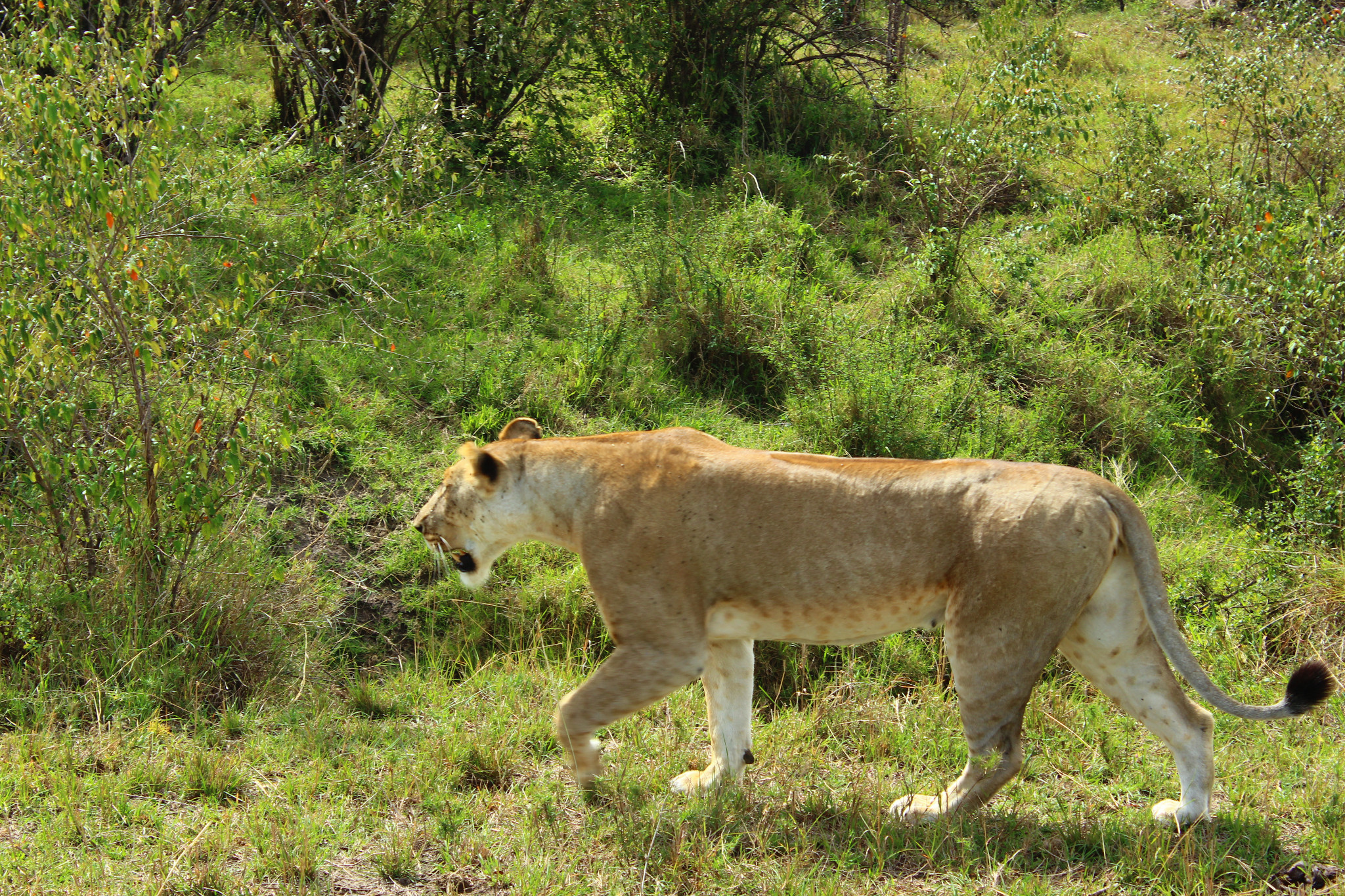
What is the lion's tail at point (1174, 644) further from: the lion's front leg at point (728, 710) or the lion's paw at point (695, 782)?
the lion's paw at point (695, 782)

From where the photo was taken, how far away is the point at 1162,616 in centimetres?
375

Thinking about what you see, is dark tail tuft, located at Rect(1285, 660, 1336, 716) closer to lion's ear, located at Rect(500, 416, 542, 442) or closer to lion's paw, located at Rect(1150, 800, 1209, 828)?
lion's paw, located at Rect(1150, 800, 1209, 828)

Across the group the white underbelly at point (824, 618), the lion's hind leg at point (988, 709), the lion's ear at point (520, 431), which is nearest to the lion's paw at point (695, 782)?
the white underbelly at point (824, 618)

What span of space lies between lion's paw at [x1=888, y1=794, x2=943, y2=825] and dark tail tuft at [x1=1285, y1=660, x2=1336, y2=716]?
1.16 meters

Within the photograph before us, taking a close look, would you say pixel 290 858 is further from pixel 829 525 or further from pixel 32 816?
pixel 829 525

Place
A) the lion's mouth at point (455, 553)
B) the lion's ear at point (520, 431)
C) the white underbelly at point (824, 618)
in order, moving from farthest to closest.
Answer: the lion's ear at point (520, 431) → the lion's mouth at point (455, 553) → the white underbelly at point (824, 618)

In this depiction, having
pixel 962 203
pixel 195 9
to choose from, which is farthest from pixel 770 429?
pixel 195 9

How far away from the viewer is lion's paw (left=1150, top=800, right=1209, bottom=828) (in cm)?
380

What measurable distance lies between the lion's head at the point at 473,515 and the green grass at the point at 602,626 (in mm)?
655

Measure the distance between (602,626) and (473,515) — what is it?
44.2 inches

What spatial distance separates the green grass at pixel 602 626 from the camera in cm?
378

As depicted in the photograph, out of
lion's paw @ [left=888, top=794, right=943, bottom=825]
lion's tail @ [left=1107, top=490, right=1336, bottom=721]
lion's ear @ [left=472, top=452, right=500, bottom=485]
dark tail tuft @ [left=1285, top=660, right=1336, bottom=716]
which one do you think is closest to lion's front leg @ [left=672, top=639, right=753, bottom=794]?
lion's paw @ [left=888, top=794, right=943, bottom=825]

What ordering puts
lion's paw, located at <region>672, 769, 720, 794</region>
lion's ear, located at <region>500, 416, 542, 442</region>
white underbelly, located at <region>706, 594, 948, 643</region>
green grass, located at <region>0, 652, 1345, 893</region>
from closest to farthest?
green grass, located at <region>0, 652, 1345, 893</region> < white underbelly, located at <region>706, 594, 948, 643</region> < lion's paw, located at <region>672, 769, 720, 794</region> < lion's ear, located at <region>500, 416, 542, 442</region>

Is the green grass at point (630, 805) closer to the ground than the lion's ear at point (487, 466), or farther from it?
closer to the ground
